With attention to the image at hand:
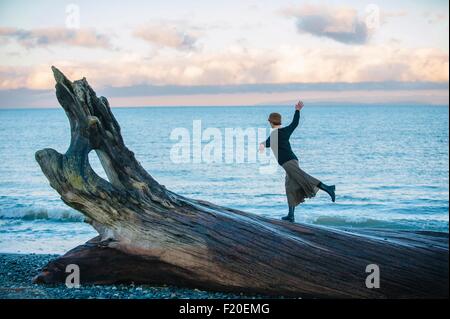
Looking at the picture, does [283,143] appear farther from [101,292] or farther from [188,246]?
[101,292]

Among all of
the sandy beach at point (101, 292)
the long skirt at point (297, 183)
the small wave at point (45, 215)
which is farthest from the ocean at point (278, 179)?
the long skirt at point (297, 183)

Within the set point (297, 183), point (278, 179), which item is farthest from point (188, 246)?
point (278, 179)

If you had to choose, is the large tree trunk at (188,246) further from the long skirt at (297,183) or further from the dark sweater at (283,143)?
the dark sweater at (283,143)

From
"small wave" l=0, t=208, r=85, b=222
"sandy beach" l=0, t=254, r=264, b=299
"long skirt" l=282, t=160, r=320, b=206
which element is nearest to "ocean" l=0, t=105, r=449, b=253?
"small wave" l=0, t=208, r=85, b=222

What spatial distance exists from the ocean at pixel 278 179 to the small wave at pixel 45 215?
37 mm

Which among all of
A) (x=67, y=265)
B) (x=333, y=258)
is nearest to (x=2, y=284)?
(x=67, y=265)

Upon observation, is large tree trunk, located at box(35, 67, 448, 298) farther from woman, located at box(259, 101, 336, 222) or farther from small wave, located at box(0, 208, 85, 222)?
small wave, located at box(0, 208, 85, 222)

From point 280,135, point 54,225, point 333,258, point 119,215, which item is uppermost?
point 280,135

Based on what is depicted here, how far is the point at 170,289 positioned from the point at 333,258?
2.70 metres

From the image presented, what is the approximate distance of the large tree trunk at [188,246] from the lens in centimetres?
931

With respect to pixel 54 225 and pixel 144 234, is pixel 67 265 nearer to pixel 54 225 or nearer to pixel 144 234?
pixel 144 234
